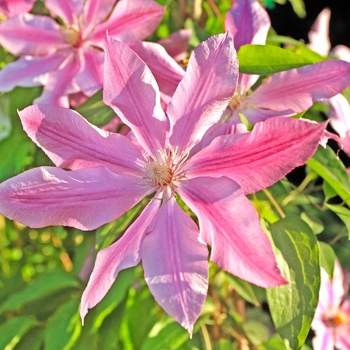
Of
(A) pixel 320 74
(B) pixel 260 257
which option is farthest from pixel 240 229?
(A) pixel 320 74

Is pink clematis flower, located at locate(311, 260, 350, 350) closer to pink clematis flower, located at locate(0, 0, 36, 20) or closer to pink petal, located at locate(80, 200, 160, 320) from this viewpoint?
pink petal, located at locate(80, 200, 160, 320)

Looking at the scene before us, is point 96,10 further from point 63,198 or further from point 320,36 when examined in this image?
point 320,36

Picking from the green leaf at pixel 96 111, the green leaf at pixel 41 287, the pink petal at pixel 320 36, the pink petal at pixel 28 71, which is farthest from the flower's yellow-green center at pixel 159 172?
the pink petal at pixel 320 36

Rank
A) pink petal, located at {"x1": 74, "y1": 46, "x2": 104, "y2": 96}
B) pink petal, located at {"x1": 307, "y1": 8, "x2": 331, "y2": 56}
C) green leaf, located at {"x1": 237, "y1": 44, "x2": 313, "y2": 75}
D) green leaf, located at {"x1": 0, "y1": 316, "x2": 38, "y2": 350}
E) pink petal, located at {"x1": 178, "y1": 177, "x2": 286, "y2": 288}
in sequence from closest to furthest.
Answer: pink petal, located at {"x1": 178, "y1": 177, "x2": 286, "y2": 288} < green leaf, located at {"x1": 237, "y1": 44, "x2": 313, "y2": 75} < pink petal, located at {"x1": 74, "y1": 46, "x2": 104, "y2": 96} < green leaf, located at {"x1": 0, "y1": 316, "x2": 38, "y2": 350} < pink petal, located at {"x1": 307, "y1": 8, "x2": 331, "y2": 56}

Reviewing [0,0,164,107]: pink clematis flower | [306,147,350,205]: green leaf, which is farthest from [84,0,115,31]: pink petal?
[306,147,350,205]: green leaf

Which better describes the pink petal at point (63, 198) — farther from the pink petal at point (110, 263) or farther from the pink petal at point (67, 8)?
the pink petal at point (67, 8)

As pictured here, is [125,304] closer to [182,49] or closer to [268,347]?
[268,347]
